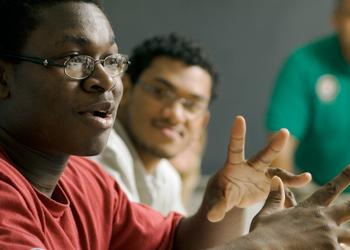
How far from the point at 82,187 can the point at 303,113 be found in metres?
1.92

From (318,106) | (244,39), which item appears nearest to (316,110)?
(318,106)

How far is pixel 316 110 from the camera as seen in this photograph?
126 inches

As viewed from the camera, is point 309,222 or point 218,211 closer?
point 309,222

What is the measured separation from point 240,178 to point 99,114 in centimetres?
34

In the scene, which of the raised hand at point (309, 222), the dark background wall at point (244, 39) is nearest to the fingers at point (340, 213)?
the raised hand at point (309, 222)

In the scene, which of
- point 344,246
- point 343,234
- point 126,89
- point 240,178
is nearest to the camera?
point 343,234

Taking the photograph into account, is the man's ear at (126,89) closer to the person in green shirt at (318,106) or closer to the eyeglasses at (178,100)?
the eyeglasses at (178,100)

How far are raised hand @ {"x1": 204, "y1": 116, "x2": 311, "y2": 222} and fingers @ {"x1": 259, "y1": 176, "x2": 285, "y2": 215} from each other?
0.12m

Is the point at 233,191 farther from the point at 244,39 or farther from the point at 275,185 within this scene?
the point at 244,39

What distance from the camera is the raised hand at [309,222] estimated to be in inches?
44.0

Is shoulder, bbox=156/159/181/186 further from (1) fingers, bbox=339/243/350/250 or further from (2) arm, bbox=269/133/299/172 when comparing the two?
(1) fingers, bbox=339/243/350/250

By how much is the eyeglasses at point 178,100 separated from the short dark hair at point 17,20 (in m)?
1.06

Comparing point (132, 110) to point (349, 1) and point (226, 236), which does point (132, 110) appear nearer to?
point (226, 236)

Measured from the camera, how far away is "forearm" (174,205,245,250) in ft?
4.99
